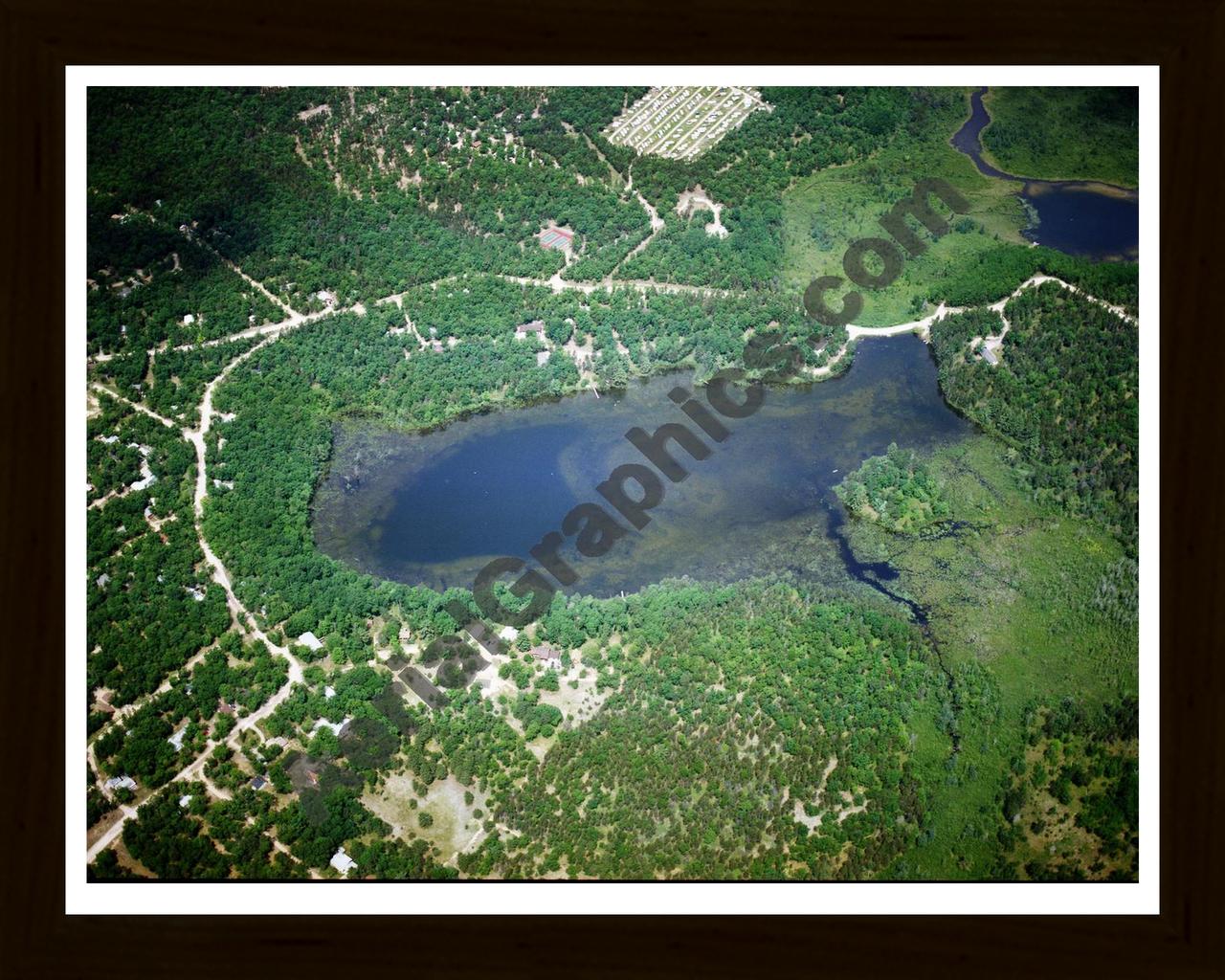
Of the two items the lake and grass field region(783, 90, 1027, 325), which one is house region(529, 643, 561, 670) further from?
grass field region(783, 90, 1027, 325)

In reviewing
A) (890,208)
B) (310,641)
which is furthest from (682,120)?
(310,641)

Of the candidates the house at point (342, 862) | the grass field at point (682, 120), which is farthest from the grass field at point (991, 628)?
the grass field at point (682, 120)

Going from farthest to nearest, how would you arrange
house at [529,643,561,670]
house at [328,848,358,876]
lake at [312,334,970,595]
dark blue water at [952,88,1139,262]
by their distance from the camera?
dark blue water at [952,88,1139,262] → lake at [312,334,970,595] → house at [529,643,561,670] → house at [328,848,358,876]

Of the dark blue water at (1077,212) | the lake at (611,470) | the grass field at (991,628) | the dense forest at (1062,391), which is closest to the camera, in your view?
the grass field at (991,628)

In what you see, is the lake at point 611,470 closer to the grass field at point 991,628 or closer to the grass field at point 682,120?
the grass field at point 991,628

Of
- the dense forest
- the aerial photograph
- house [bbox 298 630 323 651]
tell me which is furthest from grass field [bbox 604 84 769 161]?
house [bbox 298 630 323 651]

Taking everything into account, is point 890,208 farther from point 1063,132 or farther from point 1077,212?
point 1063,132

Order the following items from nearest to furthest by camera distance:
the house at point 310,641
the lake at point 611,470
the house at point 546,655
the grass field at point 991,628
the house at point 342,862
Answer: the house at point 342,862 → the grass field at point 991,628 → the house at point 546,655 → the house at point 310,641 → the lake at point 611,470
